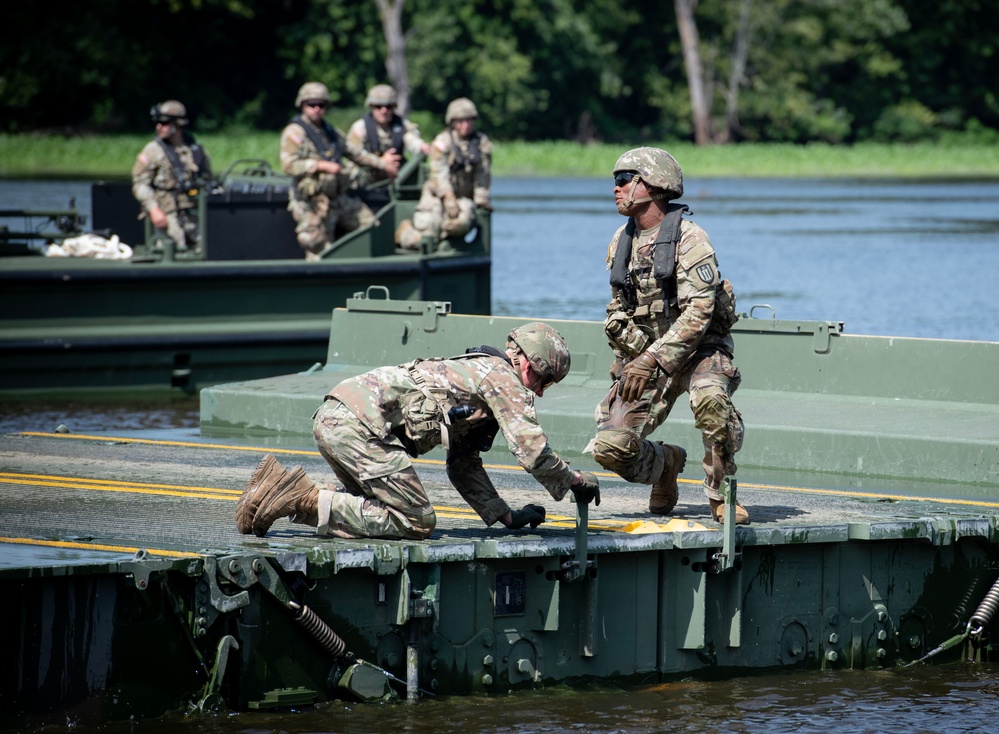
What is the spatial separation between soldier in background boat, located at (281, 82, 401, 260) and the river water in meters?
1.78

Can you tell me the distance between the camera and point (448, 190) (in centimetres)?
1484

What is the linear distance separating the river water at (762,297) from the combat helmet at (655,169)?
2042 mm

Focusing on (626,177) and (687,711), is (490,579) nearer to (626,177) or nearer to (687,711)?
(687,711)

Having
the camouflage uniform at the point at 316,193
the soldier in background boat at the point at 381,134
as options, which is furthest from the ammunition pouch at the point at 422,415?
the soldier in background boat at the point at 381,134

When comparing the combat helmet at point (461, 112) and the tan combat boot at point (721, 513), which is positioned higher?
the combat helmet at point (461, 112)

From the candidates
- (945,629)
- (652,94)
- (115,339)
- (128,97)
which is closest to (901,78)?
(652,94)

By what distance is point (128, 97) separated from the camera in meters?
55.1

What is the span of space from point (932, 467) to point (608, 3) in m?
59.7

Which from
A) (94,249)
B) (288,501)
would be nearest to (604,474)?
(288,501)

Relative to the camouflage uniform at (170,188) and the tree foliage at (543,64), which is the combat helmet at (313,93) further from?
the tree foliage at (543,64)

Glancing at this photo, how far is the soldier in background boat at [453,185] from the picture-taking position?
14.8 m

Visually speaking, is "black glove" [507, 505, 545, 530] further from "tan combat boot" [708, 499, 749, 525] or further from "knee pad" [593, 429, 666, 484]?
"tan combat boot" [708, 499, 749, 525]

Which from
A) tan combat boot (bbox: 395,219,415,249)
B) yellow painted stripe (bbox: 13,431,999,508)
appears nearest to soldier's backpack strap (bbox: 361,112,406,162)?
tan combat boot (bbox: 395,219,415,249)

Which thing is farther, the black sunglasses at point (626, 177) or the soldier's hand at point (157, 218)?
the soldier's hand at point (157, 218)
